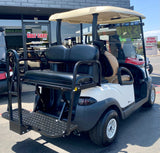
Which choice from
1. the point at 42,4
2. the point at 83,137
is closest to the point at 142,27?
the point at 83,137

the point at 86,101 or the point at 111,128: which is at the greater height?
the point at 86,101

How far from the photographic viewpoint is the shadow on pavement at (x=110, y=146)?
286cm

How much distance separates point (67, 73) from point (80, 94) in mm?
411

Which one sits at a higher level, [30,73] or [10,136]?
[30,73]

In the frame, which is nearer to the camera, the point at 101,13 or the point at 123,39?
the point at 101,13

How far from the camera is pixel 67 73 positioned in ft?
9.79

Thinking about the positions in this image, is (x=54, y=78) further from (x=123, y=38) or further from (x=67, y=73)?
(x=123, y=38)

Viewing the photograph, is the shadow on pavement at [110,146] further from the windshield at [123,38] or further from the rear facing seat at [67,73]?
the windshield at [123,38]

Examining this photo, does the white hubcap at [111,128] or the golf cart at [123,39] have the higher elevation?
the golf cart at [123,39]

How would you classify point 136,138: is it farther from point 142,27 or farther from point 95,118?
point 142,27

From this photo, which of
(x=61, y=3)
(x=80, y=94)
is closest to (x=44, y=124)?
(x=80, y=94)

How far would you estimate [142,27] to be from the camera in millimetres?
4031

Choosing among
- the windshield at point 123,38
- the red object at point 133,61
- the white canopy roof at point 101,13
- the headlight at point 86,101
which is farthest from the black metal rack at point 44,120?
the red object at point 133,61

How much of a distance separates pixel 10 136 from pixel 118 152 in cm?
178
